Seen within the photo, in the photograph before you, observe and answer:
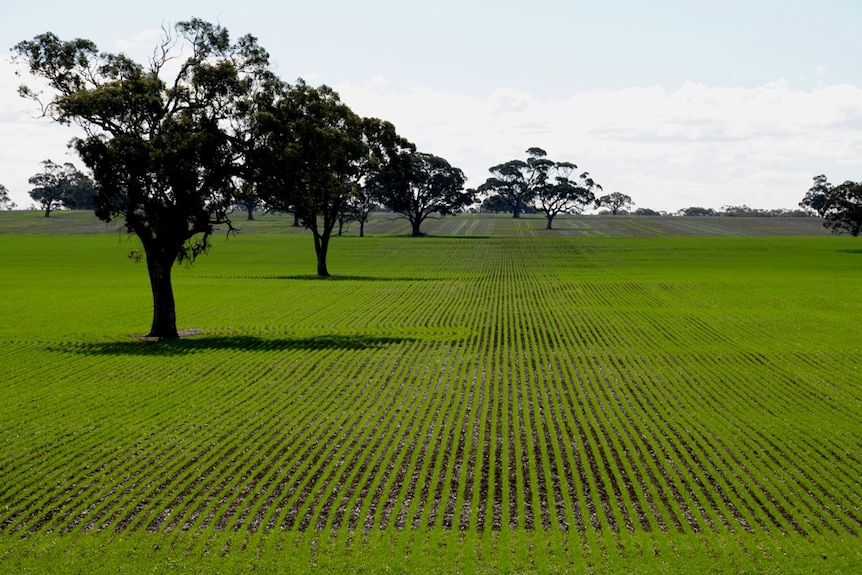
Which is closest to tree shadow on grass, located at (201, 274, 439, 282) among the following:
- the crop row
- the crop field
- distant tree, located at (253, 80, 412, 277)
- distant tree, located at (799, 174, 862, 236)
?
the crop field

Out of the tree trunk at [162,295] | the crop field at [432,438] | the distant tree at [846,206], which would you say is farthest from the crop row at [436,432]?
the distant tree at [846,206]

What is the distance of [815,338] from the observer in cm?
4256

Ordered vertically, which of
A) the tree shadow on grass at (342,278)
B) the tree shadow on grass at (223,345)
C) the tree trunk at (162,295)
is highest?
the tree trunk at (162,295)

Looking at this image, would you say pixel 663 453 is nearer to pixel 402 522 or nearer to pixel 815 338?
pixel 402 522

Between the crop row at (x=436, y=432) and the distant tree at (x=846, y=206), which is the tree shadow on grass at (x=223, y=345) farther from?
the distant tree at (x=846, y=206)

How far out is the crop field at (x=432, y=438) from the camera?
16375 mm

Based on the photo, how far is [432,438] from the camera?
23.8m

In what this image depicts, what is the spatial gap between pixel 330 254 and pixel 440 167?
52.7 meters

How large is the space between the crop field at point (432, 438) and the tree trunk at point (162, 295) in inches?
56.0

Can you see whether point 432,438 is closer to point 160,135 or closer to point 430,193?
point 160,135

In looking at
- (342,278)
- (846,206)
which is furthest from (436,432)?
(846,206)

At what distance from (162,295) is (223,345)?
178 inches

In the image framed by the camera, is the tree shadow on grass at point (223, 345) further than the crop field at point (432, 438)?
Yes

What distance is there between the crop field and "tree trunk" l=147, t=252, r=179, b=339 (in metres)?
1.42
